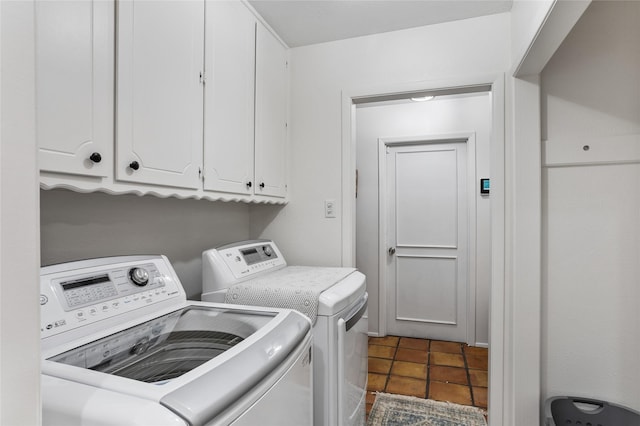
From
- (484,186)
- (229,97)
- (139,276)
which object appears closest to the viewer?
(139,276)

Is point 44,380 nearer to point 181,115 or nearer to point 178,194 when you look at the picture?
point 178,194

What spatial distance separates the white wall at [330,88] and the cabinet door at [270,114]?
4.4 inches

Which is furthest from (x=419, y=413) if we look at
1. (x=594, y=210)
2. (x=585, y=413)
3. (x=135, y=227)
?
(x=135, y=227)

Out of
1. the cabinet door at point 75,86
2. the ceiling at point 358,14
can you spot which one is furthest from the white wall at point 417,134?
the cabinet door at point 75,86

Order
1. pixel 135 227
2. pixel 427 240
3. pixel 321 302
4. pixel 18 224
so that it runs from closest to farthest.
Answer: pixel 18 224
pixel 321 302
pixel 135 227
pixel 427 240

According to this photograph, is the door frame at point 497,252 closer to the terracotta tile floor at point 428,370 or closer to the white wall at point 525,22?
the white wall at point 525,22

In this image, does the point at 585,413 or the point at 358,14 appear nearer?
the point at 585,413

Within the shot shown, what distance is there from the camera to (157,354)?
891mm

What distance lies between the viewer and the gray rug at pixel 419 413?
6.83 feet

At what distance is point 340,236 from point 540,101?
1.29 metres

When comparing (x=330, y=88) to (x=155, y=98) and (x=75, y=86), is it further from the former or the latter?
(x=75, y=86)

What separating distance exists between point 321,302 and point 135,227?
2.82ft

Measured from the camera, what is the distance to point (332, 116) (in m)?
2.20

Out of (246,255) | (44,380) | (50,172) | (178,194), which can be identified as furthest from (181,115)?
(44,380)
